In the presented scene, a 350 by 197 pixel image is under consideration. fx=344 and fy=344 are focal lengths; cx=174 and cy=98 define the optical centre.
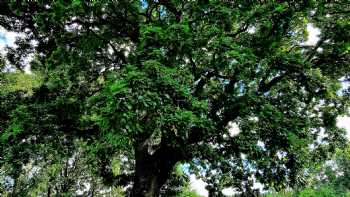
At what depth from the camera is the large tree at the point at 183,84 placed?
27.2 ft

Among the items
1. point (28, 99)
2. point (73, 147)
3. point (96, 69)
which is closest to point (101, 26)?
point (96, 69)

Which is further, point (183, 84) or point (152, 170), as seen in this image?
point (152, 170)

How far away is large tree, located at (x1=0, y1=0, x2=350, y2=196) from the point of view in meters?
8.29

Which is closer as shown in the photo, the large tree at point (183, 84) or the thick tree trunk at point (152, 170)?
the large tree at point (183, 84)

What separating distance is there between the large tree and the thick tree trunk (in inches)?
1.5

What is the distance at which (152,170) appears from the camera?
42.7 ft

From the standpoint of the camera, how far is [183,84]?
28.0 ft

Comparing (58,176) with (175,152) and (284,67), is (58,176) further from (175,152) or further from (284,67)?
(284,67)

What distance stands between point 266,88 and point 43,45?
8.53 m

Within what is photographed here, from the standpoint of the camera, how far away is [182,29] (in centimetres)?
863

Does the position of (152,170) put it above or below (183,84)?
below

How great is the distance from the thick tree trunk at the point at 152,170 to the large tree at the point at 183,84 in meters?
→ 0.04

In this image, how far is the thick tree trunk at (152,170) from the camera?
41.6 ft

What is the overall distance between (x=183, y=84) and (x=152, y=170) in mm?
5526
